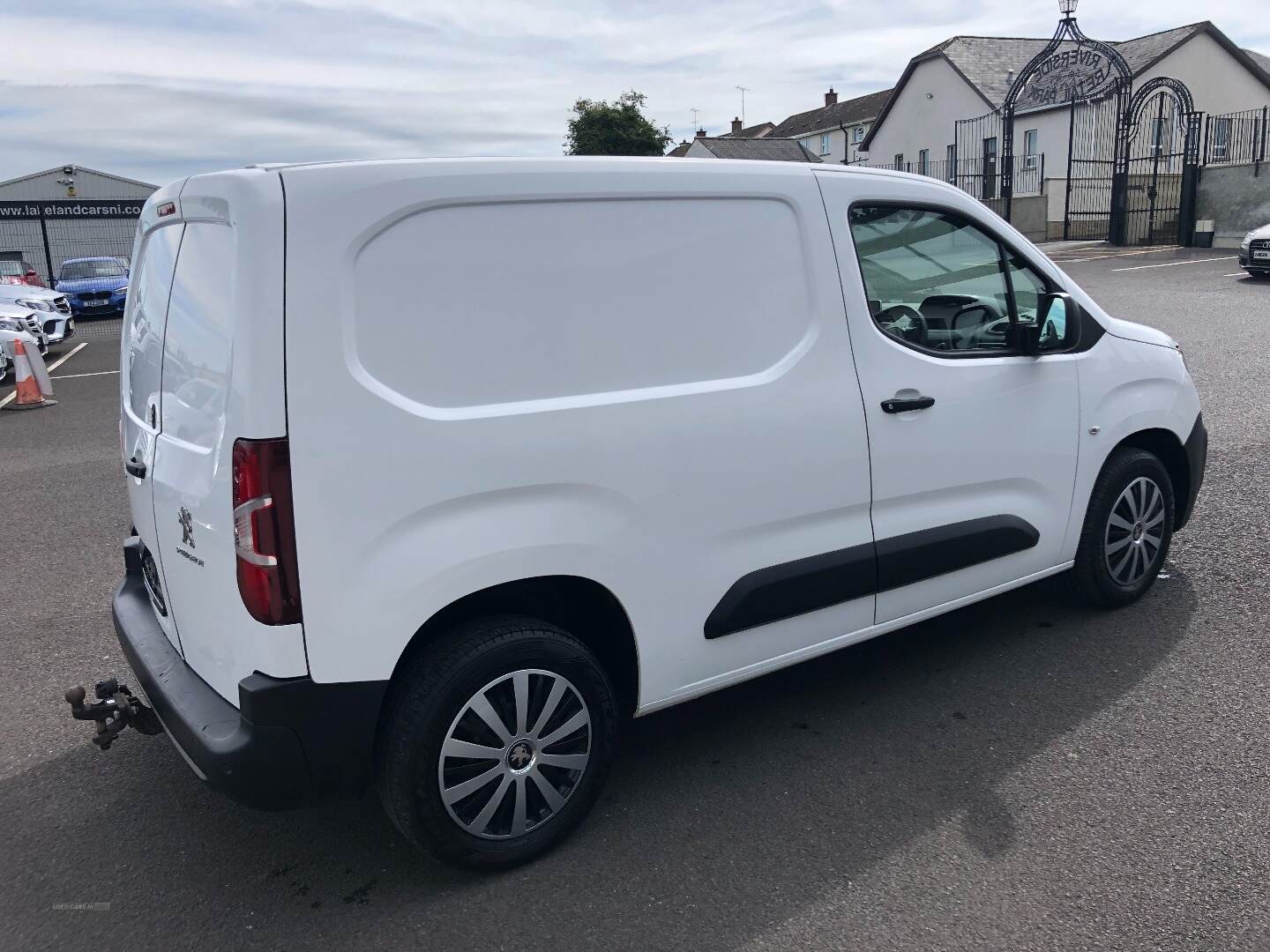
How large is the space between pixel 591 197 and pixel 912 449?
1.44 metres

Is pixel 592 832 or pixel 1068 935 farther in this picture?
pixel 592 832

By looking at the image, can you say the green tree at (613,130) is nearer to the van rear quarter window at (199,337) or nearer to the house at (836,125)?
the house at (836,125)

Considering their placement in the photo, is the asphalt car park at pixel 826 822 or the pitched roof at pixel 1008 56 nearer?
the asphalt car park at pixel 826 822

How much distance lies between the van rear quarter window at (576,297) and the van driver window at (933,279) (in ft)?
1.22

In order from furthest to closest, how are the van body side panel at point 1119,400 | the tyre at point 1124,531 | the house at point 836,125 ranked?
the house at point 836,125, the tyre at point 1124,531, the van body side panel at point 1119,400

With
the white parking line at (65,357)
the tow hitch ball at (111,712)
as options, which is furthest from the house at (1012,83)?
the tow hitch ball at (111,712)

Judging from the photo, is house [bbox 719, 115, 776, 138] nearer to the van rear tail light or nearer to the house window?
the house window

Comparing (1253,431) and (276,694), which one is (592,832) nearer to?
(276,694)

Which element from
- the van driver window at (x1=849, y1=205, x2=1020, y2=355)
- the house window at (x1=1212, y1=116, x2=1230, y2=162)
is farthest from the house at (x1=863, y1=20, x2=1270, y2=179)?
the van driver window at (x1=849, y1=205, x2=1020, y2=355)

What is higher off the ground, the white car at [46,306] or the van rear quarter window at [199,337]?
the van rear quarter window at [199,337]

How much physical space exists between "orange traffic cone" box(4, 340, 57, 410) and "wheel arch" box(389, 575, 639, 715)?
1094cm

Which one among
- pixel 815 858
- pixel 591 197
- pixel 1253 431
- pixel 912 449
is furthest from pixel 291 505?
pixel 1253 431

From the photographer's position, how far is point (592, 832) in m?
3.12

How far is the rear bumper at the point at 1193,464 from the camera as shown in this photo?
184 inches
